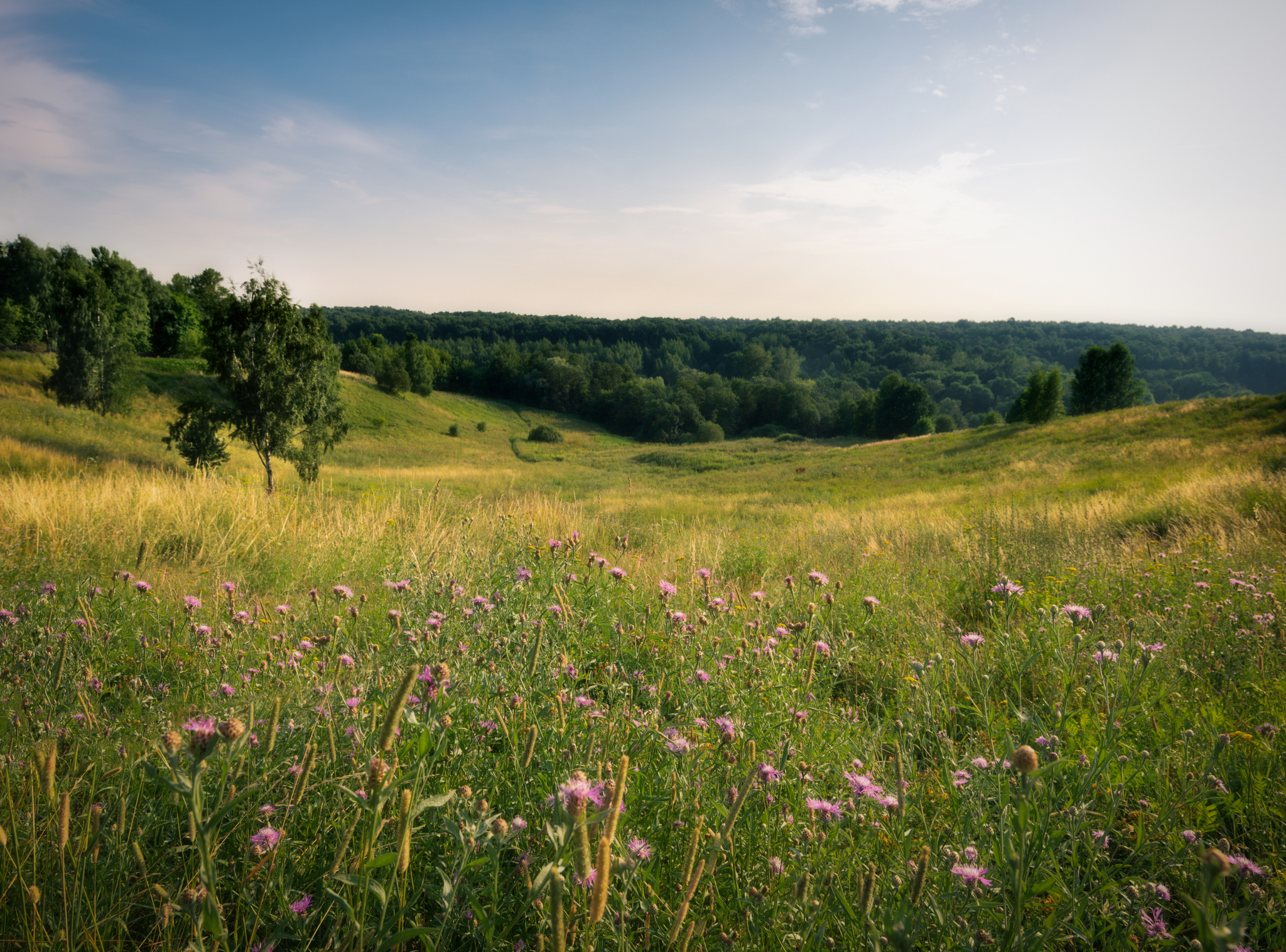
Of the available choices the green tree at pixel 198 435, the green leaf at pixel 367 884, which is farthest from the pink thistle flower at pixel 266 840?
the green tree at pixel 198 435

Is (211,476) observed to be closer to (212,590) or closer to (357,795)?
(212,590)

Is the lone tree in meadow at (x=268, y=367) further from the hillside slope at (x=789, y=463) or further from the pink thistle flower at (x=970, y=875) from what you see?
the pink thistle flower at (x=970, y=875)

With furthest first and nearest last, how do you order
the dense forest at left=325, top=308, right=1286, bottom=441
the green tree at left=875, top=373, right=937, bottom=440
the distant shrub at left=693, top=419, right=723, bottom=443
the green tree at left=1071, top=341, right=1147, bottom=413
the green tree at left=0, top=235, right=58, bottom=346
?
the dense forest at left=325, top=308, right=1286, bottom=441
the distant shrub at left=693, top=419, right=723, bottom=443
the green tree at left=875, top=373, right=937, bottom=440
the green tree at left=1071, top=341, right=1147, bottom=413
the green tree at left=0, top=235, right=58, bottom=346

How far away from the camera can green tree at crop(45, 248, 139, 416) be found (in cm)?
3247

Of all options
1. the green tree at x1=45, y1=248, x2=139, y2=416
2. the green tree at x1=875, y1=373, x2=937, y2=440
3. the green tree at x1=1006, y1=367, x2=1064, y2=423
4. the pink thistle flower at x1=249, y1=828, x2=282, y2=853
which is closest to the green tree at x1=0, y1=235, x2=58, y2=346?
the green tree at x1=45, y1=248, x2=139, y2=416

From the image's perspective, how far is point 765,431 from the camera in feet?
302

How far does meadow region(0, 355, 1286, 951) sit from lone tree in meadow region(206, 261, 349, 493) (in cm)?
1180

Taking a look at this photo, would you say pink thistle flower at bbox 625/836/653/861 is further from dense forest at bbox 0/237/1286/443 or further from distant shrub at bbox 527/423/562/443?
distant shrub at bbox 527/423/562/443

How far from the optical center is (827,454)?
48.5 metres

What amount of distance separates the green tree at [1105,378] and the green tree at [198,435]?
73.8 meters

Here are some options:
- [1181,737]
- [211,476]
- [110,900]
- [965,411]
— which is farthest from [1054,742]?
[965,411]

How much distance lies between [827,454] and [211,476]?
45306mm

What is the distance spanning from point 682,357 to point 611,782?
479ft

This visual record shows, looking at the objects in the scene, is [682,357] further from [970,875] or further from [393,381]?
[970,875]
